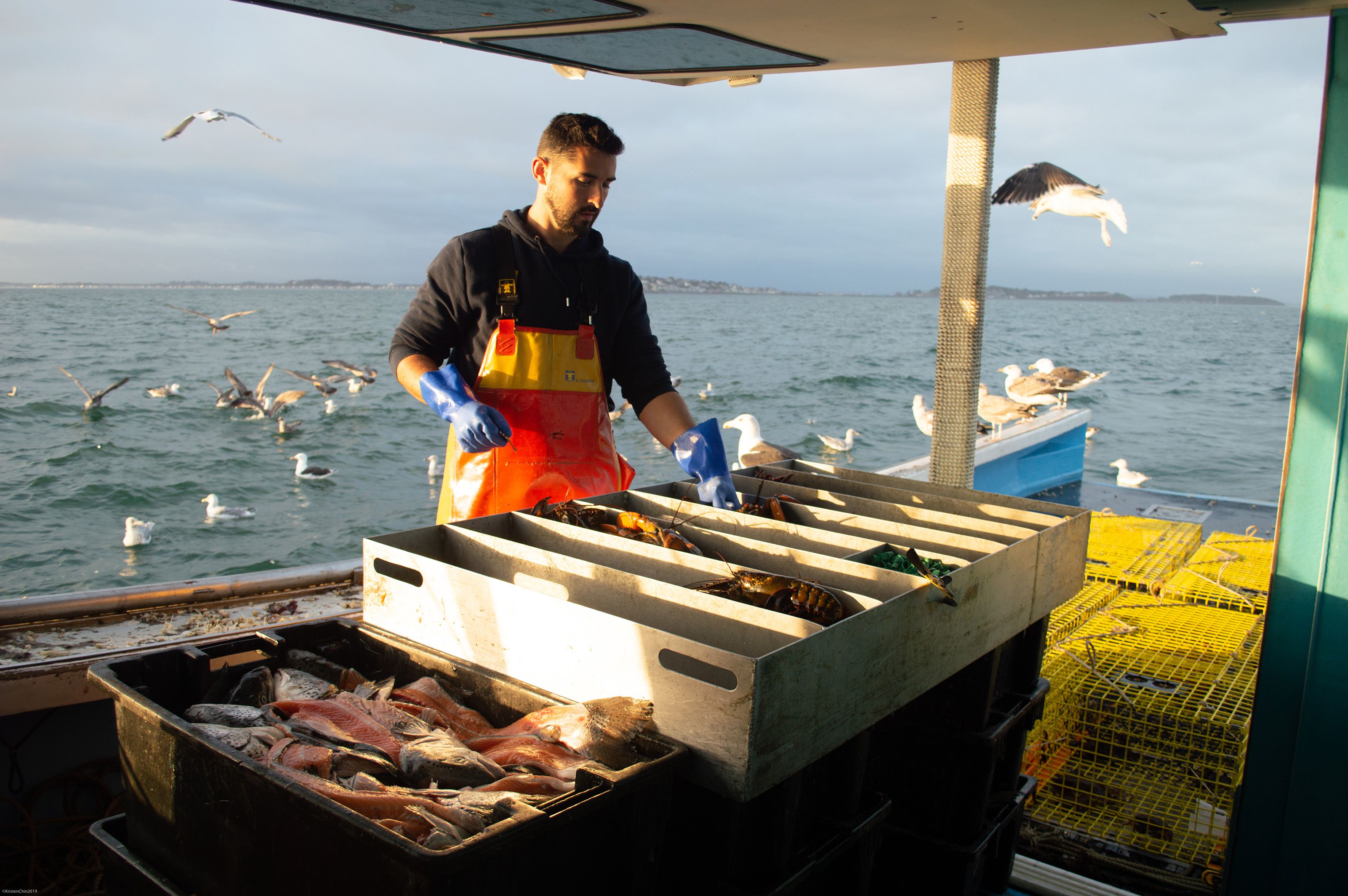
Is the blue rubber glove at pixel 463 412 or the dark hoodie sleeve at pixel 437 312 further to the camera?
the dark hoodie sleeve at pixel 437 312

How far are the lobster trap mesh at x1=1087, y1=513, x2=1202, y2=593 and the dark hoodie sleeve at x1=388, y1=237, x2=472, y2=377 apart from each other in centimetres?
259

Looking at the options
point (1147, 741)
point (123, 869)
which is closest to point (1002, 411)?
point (1147, 741)

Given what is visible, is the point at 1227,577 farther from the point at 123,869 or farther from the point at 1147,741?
the point at 123,869

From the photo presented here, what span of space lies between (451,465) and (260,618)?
34.9 inches

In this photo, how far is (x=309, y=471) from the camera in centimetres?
1722

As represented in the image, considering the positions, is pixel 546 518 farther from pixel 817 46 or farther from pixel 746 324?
pixel 746 324

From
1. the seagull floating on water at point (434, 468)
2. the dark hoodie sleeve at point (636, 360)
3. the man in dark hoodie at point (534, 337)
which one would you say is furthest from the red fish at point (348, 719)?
the seagull floating on water at point (434, 468)

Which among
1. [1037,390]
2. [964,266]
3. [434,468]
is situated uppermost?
[964,266]

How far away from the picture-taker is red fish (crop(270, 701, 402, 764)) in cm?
141

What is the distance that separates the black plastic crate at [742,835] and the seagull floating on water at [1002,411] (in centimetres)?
1023

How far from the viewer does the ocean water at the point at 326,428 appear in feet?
46.5

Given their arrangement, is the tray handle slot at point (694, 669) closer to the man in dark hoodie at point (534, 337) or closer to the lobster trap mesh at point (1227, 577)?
the man in dark hoodie at point (534, 337)

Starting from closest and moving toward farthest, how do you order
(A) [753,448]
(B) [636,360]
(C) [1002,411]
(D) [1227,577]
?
(B) [636,360] → (D) [1227,577] → (A) [753,448] → (C) [1002,411]

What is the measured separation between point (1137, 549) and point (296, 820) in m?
4.28
